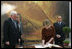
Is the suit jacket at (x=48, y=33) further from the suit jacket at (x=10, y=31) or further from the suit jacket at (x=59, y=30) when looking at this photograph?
the suit jacket at (x=10, y=31)

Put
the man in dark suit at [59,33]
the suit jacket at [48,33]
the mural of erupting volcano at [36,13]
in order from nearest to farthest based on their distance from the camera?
the suit jacket at [48,33] → the man in dark suit at [59,33] → the mural of erupting volcano at [36,13]

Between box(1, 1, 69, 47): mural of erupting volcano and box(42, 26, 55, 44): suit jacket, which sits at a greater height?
box(1, 1, 69, 47): mural of erupting volcano


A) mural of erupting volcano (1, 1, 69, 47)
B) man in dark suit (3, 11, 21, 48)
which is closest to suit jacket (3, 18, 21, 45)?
man in dark suit (3, 11, 21, 48)

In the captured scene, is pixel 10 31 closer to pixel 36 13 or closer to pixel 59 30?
pixel 59 30

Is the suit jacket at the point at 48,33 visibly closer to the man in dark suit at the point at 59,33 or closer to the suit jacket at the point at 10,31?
the man in dark suit at the point at 59,33

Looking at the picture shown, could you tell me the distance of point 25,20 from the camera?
4.43 meters

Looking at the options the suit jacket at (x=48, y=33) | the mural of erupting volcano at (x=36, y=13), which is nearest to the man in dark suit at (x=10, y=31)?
the suit jacket at (x=48, y=33)

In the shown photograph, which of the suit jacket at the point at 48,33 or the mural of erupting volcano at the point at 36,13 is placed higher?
the mural of erupting volcano at the point at 36,13

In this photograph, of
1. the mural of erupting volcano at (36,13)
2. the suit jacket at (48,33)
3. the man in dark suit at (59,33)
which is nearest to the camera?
the suit jacket at (48,33)

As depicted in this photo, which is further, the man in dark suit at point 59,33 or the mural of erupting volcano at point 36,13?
the mural of erupting volcano at point 36,13

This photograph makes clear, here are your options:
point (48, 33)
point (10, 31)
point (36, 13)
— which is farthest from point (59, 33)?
point (10, 31)

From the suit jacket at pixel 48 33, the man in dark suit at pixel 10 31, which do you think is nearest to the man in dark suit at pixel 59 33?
the suit jacket at pixel 48 33

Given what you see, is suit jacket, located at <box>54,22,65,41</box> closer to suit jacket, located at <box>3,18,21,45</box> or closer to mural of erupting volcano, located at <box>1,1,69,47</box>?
mural of erupting volcano, located at <box>1,1,69,47</box>

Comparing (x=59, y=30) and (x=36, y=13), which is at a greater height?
(x=36, y=13)
